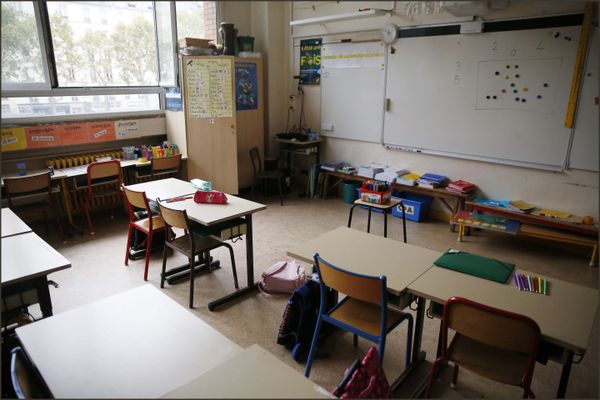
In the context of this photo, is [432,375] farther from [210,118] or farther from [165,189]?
[210,118]

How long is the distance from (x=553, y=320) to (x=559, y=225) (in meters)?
2.49

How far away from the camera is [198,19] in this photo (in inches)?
210

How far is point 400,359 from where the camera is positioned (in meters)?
2.36

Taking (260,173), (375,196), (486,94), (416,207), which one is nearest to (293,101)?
(260,173)

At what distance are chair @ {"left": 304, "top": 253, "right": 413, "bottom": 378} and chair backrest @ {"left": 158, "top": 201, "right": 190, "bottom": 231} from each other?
1.10m

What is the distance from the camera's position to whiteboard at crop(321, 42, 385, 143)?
194 inches

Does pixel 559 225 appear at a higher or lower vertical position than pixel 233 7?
lower

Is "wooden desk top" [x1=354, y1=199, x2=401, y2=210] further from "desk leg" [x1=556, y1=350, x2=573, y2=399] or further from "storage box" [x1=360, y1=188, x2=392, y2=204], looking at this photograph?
"desk leg" [x1=556, y1=350, x2=573, y2=399]

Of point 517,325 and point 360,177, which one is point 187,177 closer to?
point 360,177

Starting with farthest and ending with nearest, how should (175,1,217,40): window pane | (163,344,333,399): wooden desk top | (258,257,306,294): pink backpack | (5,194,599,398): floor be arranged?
A: (175,1,217,40): window pane → (258,257,306,294): pink backpack → (5,194,599,398): floor → (163,344,333,399): wooden desk top

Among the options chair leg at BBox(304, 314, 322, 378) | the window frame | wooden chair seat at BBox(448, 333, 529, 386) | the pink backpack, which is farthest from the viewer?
the window frame

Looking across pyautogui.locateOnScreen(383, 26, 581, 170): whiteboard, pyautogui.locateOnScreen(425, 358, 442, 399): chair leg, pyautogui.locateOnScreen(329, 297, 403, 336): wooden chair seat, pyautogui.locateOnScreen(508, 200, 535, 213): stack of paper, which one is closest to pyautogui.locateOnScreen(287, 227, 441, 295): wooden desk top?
pyautogui.locateOnScreen(329, 297, 403, 336): wooden chair seat

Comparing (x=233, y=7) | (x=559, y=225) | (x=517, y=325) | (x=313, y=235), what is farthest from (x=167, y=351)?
(x=233, y=7)

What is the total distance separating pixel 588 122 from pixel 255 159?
3.84 m
